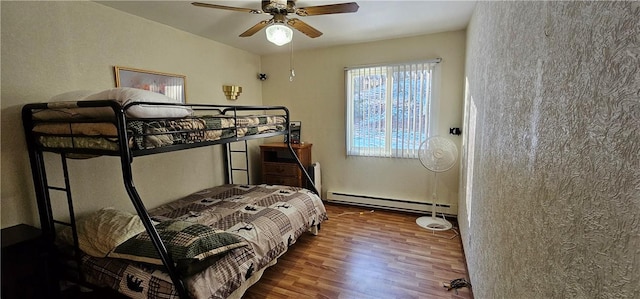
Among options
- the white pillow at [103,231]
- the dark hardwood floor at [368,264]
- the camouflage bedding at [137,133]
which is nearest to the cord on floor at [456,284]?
the dark hardwood floor at [368,264]

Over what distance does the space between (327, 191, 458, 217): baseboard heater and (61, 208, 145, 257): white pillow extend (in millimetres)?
2599

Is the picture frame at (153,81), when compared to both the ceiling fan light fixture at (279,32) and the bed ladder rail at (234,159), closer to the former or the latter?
the bed ladder rail at (234,159)

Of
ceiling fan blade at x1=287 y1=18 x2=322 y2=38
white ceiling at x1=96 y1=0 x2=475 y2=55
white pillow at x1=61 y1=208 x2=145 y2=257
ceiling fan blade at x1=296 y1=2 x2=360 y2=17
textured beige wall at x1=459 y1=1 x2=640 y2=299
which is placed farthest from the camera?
white ceiling at x1=96 y1=0 x2=475 y2=55

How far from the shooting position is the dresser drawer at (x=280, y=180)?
3.77m

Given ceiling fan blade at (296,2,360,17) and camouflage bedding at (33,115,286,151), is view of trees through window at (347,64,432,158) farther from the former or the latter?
camouflage bedding at (33,115,286,151)

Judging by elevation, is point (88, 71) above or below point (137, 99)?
above

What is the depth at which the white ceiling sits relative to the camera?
237cm

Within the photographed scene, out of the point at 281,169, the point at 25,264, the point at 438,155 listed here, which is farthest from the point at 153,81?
the point at 438,155

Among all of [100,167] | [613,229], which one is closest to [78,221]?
[100,167]

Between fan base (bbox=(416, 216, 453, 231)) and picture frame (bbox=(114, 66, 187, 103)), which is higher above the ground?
picture frame (bbox=(114, 66, 187, 103))

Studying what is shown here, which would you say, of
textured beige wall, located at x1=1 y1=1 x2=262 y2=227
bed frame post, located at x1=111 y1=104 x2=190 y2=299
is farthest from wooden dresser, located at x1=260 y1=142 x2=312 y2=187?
bed frame post, located at x1=111 y1=104 x2=190 y2=299

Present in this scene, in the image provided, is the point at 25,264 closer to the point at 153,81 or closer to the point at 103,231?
the point at 103,231

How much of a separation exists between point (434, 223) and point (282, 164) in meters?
2.13

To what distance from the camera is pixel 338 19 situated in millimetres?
2715
